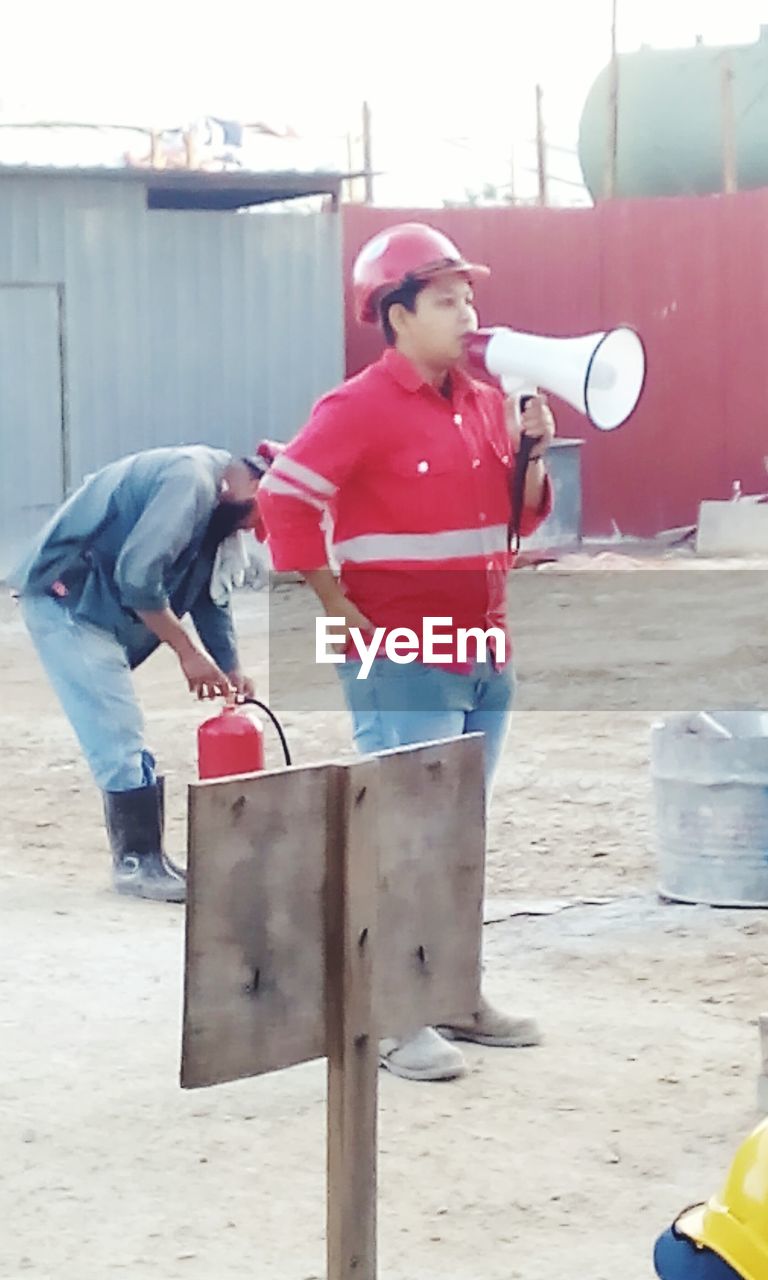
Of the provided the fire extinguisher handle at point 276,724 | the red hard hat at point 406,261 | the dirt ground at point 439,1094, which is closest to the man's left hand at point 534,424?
the red hard hat at point 406,261

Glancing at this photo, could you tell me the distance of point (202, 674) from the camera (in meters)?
7.01

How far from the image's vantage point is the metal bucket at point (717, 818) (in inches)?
272

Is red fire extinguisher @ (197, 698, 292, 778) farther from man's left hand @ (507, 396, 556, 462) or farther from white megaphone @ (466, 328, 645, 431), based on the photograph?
man's left hand @ (507, 396, 556, 462)

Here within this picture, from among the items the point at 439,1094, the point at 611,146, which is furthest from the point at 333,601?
the point at 611,146

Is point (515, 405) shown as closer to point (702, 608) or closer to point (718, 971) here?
point (718, 971)

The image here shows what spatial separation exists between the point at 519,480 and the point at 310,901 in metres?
2.26

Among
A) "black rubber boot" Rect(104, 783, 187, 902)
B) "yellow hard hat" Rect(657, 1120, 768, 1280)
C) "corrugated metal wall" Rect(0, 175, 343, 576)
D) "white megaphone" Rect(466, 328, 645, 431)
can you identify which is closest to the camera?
"yellow hard hat" Rect(657, 1120, 768, 1280)

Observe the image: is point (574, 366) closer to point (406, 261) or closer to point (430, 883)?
point (406, 261)

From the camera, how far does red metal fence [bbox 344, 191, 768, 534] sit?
1927cm

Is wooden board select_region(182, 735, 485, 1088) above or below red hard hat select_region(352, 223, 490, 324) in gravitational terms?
below

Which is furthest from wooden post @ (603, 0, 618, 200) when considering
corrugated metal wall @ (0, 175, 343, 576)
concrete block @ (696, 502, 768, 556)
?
concrete block @ (696, 502, 768, 556)

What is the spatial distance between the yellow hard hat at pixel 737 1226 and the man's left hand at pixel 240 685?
184 inches

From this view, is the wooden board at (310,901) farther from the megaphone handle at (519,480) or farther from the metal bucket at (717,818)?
the metal bucket at (717,818)

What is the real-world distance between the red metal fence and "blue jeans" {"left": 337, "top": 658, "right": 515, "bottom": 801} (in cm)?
1416
